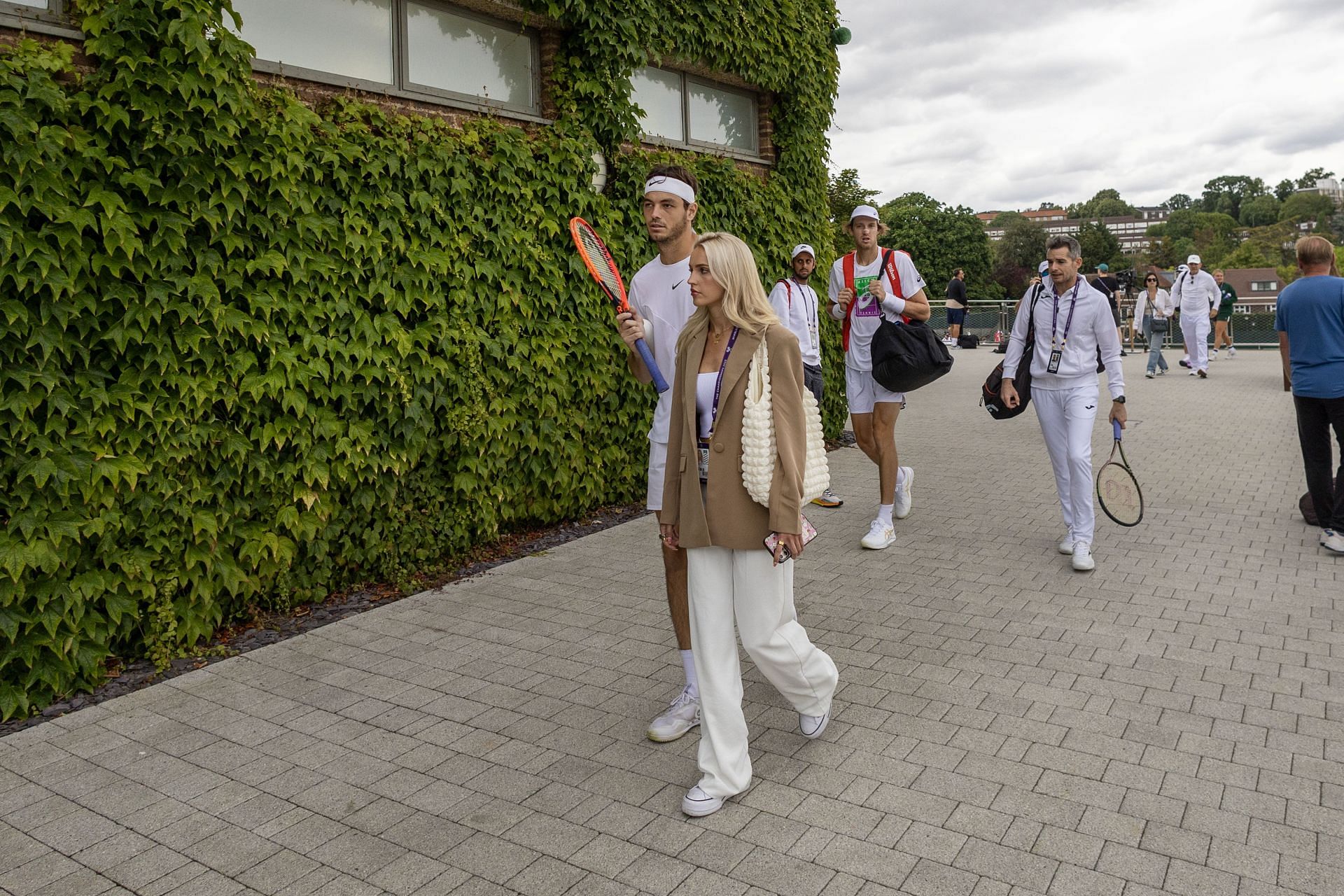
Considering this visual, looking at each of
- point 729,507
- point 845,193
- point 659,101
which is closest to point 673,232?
point 729,507

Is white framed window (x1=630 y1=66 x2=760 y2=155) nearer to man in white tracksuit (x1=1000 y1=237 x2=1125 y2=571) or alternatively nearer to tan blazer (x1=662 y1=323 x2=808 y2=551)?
man in white tracksuit (x1=1000 y1=237 x2=1125 y2=571)

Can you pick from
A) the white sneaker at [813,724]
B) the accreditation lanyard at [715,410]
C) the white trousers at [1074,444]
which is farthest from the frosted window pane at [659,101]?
the white sneaker at [813,724]

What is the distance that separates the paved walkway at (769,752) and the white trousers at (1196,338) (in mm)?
13357

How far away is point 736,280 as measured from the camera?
148 inches

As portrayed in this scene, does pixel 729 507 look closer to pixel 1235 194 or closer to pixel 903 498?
pixel 903 498

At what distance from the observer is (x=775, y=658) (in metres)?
3.90

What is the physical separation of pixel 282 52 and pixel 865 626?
4.88m

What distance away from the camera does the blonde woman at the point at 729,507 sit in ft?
12.1

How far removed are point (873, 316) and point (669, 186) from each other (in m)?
3.59

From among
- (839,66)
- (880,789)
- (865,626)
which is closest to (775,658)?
(880,789)

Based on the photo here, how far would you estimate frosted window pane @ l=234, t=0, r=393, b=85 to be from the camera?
6137 mm

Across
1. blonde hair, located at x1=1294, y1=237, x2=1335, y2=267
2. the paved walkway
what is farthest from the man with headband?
blonde hair, located at x1=1294, y1=237, x2=1335, y2=267

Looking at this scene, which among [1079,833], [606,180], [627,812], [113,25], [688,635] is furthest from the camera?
[606,180]

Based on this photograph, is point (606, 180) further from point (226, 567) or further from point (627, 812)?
point (627, 812)
